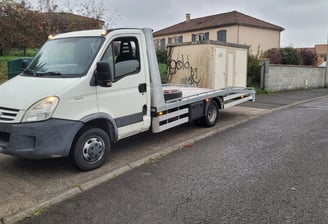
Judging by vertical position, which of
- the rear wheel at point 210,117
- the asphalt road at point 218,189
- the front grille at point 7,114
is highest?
the front grille at point 7,114

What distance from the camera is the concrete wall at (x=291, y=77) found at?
65.3ft

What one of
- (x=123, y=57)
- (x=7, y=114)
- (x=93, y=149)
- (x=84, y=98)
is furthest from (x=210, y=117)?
(x=7, y=114)

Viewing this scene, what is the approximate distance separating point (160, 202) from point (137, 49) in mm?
3147

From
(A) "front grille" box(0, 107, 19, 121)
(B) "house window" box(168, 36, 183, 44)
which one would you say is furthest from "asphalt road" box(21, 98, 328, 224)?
(B) "house window" box(168, 36, 183, 44)

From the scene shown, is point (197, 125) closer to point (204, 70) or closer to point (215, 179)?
point (204, 70)

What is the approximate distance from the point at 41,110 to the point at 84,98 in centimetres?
70

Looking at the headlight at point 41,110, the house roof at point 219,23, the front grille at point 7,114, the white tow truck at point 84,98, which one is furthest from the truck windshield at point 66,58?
the house roof at point 219,23

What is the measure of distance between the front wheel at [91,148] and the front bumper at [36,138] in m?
0.30

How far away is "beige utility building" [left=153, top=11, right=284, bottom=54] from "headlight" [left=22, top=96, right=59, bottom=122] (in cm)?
3035

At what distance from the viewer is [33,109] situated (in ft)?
15.4

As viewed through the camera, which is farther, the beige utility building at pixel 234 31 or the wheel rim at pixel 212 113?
the beige utility building at pixel 234 31

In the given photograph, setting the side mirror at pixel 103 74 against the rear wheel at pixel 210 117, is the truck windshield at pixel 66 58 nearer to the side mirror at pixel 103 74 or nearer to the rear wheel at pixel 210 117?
the side mirror at pixel 103 74

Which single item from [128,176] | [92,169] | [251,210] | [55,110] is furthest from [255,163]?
[55,110]

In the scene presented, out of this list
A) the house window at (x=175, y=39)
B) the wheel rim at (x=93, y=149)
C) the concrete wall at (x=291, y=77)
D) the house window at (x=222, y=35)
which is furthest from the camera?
the house window at (x=175, y=39)
